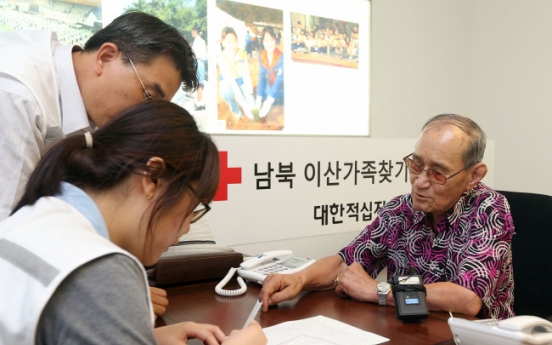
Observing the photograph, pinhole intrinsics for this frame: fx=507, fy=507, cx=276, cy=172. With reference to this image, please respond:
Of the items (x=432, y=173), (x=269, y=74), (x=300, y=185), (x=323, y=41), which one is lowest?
(x=300, y=185)

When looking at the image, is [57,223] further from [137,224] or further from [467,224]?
[467,224]

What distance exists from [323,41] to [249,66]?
0.58 m

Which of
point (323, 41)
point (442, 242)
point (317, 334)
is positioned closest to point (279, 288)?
point (317, 334)

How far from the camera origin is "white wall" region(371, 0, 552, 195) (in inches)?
135

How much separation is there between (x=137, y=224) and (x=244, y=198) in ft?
4.60

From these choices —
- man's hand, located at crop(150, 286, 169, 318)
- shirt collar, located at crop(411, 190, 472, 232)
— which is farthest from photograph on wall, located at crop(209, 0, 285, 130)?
man's hand, located at crop(150, 286, 169, 318)

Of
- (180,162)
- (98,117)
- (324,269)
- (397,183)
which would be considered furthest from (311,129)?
(180,162)

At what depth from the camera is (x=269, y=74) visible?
2879 millimetres

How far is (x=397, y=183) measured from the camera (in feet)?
8.43

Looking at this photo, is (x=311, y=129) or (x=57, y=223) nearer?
(x=57, y=223)

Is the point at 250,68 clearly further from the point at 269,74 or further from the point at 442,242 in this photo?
the point at 442,242

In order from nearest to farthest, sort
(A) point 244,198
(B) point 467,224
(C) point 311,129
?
(B) point 467,224 < (A) point 244,198 < (C) point 311,129

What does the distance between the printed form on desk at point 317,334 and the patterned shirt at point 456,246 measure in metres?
0.45

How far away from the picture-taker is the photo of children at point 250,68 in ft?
8.87
